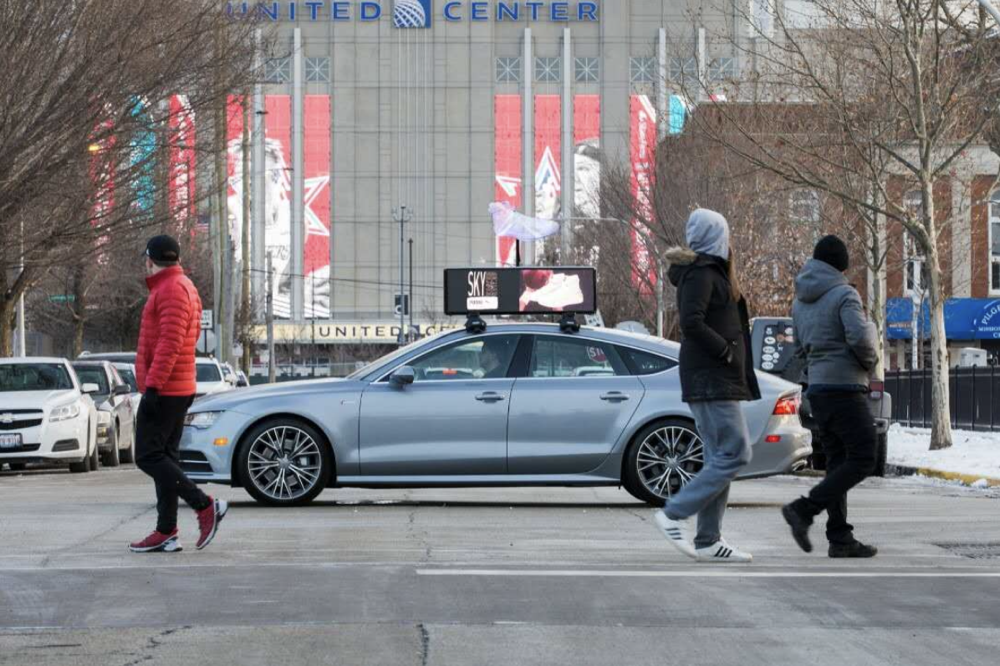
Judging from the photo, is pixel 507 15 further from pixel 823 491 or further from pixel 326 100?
pixel 823 491

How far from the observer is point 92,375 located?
26.2 metres

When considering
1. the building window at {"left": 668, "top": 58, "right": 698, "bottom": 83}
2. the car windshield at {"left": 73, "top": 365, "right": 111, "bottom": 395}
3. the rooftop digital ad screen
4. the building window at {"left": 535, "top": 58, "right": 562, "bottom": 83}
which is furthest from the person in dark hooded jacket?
the building window at {"left": 535, "top": 58, "right": 562, "bottom": 83}

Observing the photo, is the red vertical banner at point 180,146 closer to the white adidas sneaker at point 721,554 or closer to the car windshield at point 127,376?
the car windshield at point 127,376

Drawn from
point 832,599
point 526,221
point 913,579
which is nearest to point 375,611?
point 832,599

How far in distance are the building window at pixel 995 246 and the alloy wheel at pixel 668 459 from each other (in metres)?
38.8

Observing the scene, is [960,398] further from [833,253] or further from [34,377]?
[833,253]

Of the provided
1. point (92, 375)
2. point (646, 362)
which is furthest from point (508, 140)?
point (646, 362)

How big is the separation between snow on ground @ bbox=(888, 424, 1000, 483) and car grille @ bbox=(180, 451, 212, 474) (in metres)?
9.07

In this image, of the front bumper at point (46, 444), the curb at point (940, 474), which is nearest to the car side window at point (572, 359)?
the curb at point (940, 474)

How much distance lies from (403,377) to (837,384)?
4.61 metres

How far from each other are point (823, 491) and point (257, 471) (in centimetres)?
529

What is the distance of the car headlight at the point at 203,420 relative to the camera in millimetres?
13883

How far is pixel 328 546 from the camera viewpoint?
414 inches

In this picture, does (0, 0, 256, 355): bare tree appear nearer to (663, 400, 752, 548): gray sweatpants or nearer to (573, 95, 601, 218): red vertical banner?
(663, 400, 752, 548): gray sweatpants
